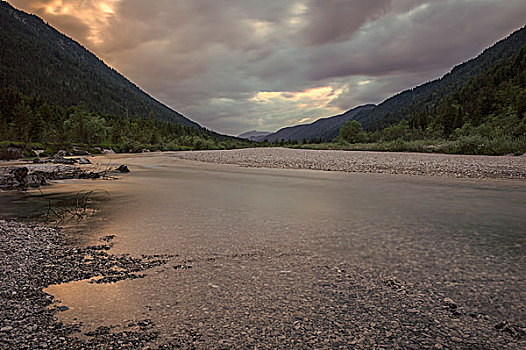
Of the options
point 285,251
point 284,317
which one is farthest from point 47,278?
point 285,251

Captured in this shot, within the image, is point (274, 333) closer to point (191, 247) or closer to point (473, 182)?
point (191, 247)

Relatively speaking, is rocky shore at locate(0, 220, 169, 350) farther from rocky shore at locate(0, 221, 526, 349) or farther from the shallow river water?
the shallow river water

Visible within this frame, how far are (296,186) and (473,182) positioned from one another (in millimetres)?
10383

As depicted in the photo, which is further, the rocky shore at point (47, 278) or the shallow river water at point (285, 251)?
the shallow river water at point (285, 251)

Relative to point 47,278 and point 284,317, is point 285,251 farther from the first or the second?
point 47,278

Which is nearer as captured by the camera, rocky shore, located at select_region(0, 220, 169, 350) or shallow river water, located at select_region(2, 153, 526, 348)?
rocky shore, located at select_region(0, 220, 169, 350)

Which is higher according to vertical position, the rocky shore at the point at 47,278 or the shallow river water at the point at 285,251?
the rocky shore at the point at 47,278

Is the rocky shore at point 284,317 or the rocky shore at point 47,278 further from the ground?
the rocky shore at point 47,278

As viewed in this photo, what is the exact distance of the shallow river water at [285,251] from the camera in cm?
425

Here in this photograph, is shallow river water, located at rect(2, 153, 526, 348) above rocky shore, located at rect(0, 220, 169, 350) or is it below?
below

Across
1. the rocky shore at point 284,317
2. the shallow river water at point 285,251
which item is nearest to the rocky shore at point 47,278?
the rocky shore at point 284,317

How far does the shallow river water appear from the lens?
167 inches

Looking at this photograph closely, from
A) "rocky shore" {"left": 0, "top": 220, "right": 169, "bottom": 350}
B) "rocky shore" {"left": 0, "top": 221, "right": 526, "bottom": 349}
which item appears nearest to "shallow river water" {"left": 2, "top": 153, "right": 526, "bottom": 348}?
"rocky shore" {"left": 0, "top": 221, "right": 526, "bottom": 349}

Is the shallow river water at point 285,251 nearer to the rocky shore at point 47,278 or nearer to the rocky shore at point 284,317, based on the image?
the rocky shore at point 284,317
